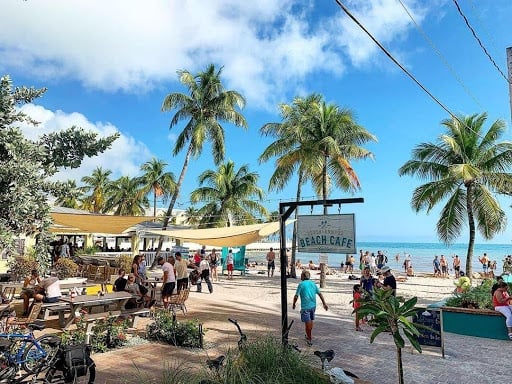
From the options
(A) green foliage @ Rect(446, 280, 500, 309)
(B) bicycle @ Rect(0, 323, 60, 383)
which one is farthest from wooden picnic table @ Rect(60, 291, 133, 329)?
(A) green foliage @ Rect(446, 280, 500, 309)

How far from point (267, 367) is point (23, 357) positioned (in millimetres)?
2846

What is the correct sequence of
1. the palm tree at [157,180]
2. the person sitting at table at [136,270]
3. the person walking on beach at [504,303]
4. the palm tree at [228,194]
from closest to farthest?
1. the person walking on beach at [504,303]
2. the person sitting at table at [136,270]
3. the palm tree at [228,194]
4. the palm tree at [157,180]

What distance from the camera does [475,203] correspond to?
16.0m

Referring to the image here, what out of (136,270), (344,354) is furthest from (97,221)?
(344,354)

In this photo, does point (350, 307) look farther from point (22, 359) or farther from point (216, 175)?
point (216, 175)

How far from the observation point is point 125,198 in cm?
4341

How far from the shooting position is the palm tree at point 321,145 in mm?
17359

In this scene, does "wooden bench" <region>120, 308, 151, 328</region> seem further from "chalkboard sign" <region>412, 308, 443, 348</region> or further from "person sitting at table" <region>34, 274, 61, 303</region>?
"chalkboard sign" <region>412, 308, 443, 348</region>

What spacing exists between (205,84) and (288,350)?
783 inches

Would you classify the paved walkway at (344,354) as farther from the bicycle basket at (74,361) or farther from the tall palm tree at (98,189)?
the tall palm tree at (98,189)

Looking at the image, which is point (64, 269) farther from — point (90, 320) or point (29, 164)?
point (29, 164)

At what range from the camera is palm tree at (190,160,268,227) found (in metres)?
29.4

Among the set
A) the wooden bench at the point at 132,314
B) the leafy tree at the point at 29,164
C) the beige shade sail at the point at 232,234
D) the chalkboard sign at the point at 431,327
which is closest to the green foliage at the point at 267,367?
the leafy tree at the point at 29,164

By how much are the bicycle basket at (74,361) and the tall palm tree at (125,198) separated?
37906 mm
